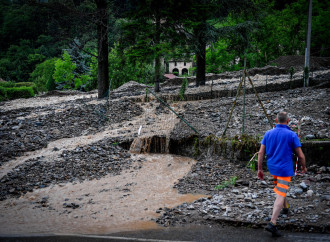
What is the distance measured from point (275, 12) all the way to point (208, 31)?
20.4m

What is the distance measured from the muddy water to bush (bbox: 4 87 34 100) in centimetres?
1859

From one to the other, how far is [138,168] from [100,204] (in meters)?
2.83

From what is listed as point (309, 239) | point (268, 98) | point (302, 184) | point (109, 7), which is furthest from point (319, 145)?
point (109, 7)

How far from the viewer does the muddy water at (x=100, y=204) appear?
17.3ft

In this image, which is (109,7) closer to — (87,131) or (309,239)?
(87,131)

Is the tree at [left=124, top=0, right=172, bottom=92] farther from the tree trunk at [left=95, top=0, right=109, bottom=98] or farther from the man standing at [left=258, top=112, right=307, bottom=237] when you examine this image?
the man standing at [left=258, top=112, right=307, bottom=237]

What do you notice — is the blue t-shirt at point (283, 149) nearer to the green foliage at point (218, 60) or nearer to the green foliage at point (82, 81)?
the green foliage at point (218, 60)

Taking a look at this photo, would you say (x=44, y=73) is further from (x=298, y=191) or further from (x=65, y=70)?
(x=298, y=191)

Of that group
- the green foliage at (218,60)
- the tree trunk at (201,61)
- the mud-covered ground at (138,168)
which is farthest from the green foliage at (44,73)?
the mud-covered ground at (138,168)

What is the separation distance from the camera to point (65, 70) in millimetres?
32281

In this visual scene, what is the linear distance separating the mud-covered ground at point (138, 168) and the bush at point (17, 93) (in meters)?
9.30

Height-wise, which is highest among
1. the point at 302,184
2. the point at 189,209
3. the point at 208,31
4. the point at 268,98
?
the point at 208,31

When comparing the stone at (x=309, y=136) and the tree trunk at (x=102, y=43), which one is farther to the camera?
the tree trunk at (x=102, y=43)

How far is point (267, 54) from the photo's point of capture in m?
29.4
